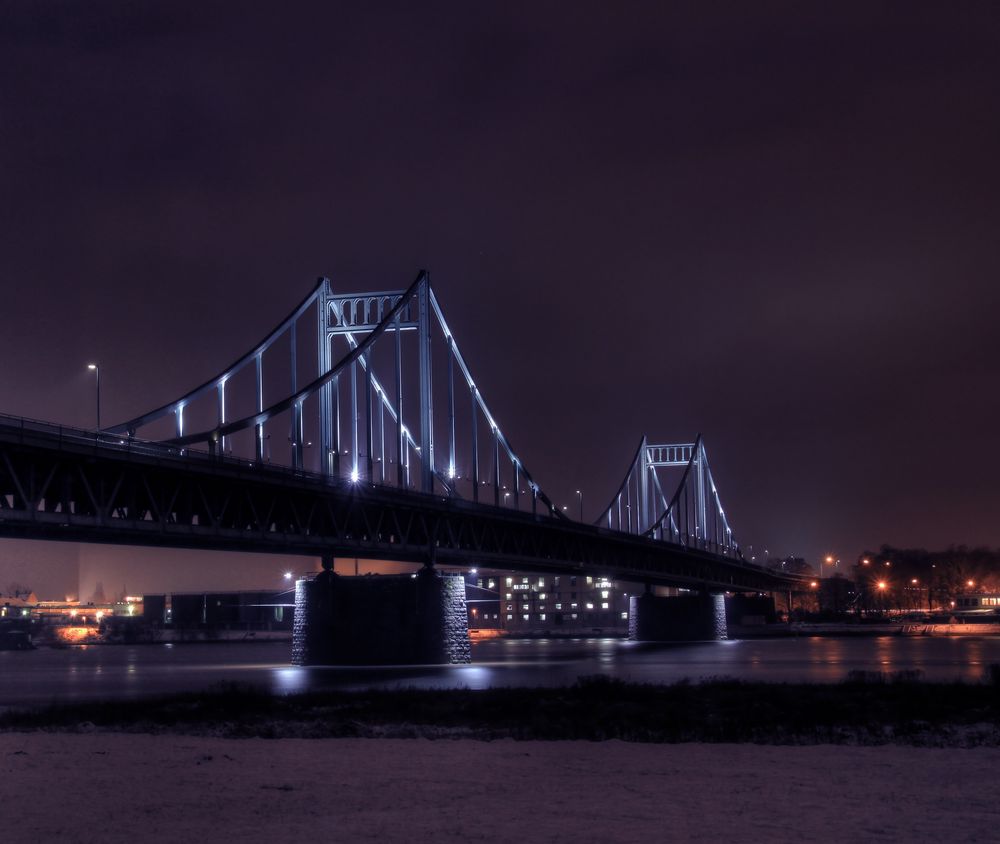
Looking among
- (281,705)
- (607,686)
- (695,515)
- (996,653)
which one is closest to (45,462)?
(281,705)

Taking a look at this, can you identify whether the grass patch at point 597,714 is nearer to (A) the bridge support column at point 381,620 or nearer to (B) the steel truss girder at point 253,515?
(B) the steel truss girder at point 253,515

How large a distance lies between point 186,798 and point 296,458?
1853 inches

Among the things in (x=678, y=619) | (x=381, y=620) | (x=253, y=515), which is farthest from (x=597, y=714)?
(x=678, y=619)

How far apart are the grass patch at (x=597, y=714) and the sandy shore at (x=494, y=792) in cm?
204

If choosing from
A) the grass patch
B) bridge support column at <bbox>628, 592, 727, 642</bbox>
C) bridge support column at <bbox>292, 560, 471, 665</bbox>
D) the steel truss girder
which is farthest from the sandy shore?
bridge support column at <bbox>628, 592, 727, 642</bbox>

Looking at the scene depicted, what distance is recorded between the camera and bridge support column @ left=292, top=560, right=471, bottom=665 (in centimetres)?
6900

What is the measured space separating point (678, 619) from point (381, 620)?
6451cm

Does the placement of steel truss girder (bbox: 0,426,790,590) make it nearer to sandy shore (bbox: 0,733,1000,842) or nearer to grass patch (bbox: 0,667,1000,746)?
grass patch (bbox: 0,667,1000,746)

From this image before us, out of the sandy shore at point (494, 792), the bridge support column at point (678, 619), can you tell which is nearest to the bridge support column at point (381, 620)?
the sandy shore at point (494, 792)

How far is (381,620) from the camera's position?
227ft

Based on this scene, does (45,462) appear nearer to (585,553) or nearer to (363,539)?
(363,539)

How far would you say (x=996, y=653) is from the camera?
8531 cm

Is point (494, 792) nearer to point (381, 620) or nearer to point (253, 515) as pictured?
point (253, 515)

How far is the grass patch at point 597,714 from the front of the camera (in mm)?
26219
